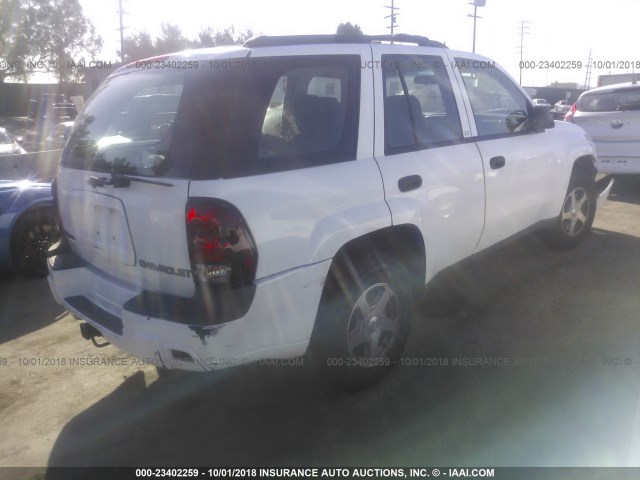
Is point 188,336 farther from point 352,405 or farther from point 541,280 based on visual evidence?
point 541,280

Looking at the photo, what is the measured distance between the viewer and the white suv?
8.18 feet

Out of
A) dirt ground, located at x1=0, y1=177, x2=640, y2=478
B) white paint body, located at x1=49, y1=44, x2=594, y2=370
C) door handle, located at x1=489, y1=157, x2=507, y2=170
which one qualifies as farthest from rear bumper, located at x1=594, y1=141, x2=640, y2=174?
white paint body, located at x1=49, y1=44, x2=594, y2=370

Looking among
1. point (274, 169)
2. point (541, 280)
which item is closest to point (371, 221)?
point (274, 169)

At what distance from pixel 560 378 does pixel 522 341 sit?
515 mm

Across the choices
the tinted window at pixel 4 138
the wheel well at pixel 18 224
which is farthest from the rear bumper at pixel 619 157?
the tinted window at pixel 4 138

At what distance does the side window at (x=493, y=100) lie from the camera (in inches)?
158

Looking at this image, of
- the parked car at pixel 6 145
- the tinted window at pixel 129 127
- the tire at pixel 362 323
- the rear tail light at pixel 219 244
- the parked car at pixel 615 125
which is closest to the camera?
the rear tail light at pixel 219 244

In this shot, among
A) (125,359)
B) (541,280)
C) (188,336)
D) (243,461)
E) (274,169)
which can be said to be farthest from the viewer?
(541,280)

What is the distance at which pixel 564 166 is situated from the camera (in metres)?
4.91

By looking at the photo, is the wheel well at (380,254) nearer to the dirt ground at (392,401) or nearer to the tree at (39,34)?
the dirt ground at (392,401)

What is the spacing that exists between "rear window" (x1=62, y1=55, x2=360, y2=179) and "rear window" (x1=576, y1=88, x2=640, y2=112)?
697 cm

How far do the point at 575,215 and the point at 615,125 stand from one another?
3.77 metres

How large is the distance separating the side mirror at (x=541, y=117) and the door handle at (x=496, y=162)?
658 mm

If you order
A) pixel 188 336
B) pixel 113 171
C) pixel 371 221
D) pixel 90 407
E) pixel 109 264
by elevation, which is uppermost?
pixel 113 171
